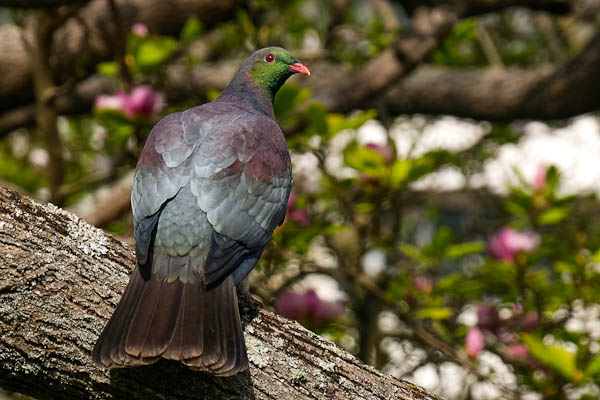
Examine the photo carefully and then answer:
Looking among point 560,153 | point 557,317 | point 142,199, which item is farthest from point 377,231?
point 560,153

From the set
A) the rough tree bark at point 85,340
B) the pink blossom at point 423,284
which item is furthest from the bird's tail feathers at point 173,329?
the pink blossom at point 423,284

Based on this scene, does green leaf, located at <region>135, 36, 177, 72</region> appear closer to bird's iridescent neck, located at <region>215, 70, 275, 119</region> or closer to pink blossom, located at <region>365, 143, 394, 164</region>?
bird's iridescent neck, located at <region>215, 70, 275, 119</region>

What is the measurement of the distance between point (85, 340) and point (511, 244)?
2.43m

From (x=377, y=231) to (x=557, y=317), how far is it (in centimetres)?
130

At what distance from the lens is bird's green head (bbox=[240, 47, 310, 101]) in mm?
2951

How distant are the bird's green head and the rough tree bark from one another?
104 centimetres

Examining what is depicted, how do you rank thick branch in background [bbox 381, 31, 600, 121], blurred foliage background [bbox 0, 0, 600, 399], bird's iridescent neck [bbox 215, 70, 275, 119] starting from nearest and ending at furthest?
1. bird's iridescent neck [bbox 215, 70, 275, 119]
2. blurred foliage background [bbox 0, 0, 600, 399]
3. thick branch in background [bbox 381, 31, 600, 121]

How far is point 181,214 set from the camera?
215cm

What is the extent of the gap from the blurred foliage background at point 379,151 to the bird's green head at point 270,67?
277 millimetres

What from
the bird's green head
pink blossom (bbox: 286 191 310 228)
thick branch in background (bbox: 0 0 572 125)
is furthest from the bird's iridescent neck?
thick branch in background (bbox: 0 0 572 125)

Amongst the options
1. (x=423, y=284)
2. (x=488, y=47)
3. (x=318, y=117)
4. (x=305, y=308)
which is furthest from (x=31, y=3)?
(x=488, y=47)

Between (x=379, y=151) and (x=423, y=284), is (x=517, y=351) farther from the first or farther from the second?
(x=379, y=151)

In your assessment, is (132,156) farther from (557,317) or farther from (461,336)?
(557,317)

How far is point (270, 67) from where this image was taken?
9.76ft
